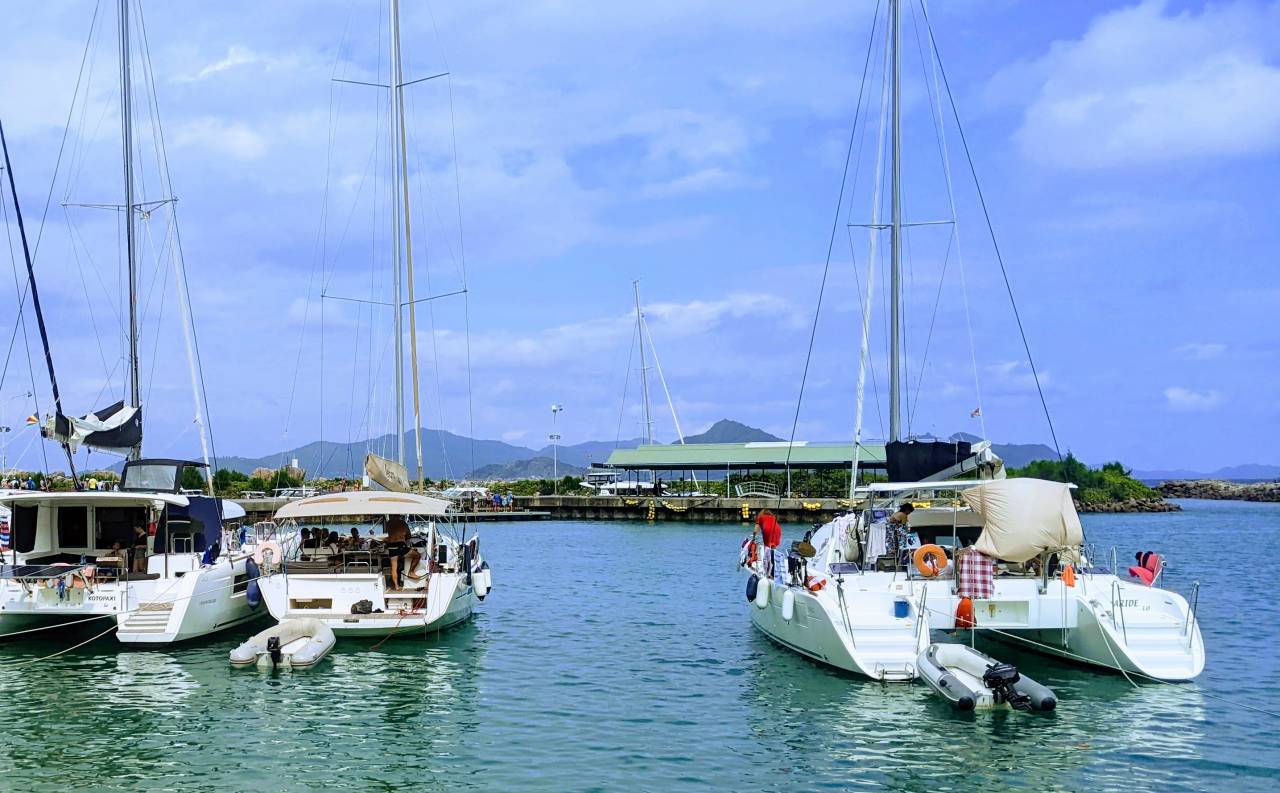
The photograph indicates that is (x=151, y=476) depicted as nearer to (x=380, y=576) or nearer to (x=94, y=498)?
(x=94, y=498)

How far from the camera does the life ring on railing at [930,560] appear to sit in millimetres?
16141

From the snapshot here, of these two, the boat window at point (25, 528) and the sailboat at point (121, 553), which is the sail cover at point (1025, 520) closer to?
the sailboat at point (121, 553)

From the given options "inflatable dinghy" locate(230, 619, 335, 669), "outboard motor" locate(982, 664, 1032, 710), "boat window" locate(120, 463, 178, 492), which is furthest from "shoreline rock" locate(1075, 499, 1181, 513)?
"inflatable dinghy" locate(230, 619, 335, 669)

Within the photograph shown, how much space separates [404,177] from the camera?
2623cm

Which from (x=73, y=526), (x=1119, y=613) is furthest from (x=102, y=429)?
(x=1119, y=613)

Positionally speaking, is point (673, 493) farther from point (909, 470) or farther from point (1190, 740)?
point (1190, 740)

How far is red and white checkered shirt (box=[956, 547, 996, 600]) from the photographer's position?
15.5 m

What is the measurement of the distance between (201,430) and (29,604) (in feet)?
31.6

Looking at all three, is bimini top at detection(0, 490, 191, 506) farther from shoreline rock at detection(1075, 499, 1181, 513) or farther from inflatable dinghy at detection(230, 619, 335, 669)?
shoreline rock at detection(1075, 499, 1181, 513)

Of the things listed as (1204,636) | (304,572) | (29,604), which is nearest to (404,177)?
(304,572)

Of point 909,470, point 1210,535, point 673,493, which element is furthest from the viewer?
point 673,493

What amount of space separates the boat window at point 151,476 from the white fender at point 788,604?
12.3m

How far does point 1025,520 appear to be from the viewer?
15500mm

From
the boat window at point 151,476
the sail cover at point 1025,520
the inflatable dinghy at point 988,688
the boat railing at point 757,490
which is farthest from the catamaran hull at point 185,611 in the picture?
the boat railing at point 757,490
